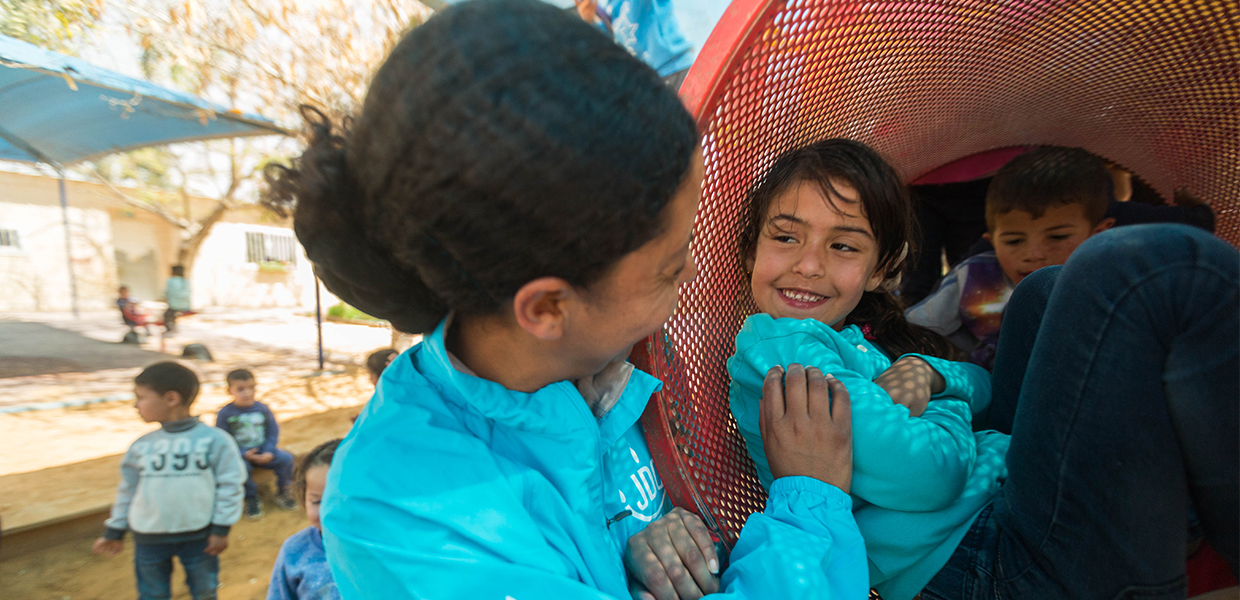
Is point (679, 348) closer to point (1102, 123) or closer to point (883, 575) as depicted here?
point (883, 575)

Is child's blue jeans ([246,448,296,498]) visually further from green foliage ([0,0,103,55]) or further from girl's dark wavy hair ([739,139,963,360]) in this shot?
girl's dark wavy hair ([739,139,963,360])

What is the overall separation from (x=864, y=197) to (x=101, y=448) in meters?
7.16

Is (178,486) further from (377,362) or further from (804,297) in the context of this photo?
(804,297)

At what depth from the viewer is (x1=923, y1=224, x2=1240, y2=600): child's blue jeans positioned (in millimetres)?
768

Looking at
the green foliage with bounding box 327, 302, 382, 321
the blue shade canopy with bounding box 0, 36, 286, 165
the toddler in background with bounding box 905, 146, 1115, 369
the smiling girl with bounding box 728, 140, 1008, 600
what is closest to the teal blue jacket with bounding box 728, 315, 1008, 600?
the smiling girl with bounding box 728, 140, 1008, 600

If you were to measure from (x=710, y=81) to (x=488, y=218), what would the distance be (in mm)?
533

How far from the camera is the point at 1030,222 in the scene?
1.81m

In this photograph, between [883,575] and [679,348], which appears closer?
[883,575]

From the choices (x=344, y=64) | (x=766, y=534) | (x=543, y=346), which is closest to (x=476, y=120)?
(x=543, y=346)

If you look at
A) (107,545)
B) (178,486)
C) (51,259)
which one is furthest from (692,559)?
(51,259)

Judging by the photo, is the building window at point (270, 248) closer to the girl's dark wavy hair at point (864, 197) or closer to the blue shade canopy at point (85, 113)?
the blue shade canopy at point (85, 113)

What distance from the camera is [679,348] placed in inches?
48.3

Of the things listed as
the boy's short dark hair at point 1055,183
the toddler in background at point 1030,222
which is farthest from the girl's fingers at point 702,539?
the boy's short dark hair at point 1055,183

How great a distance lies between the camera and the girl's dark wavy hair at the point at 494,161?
62cm
